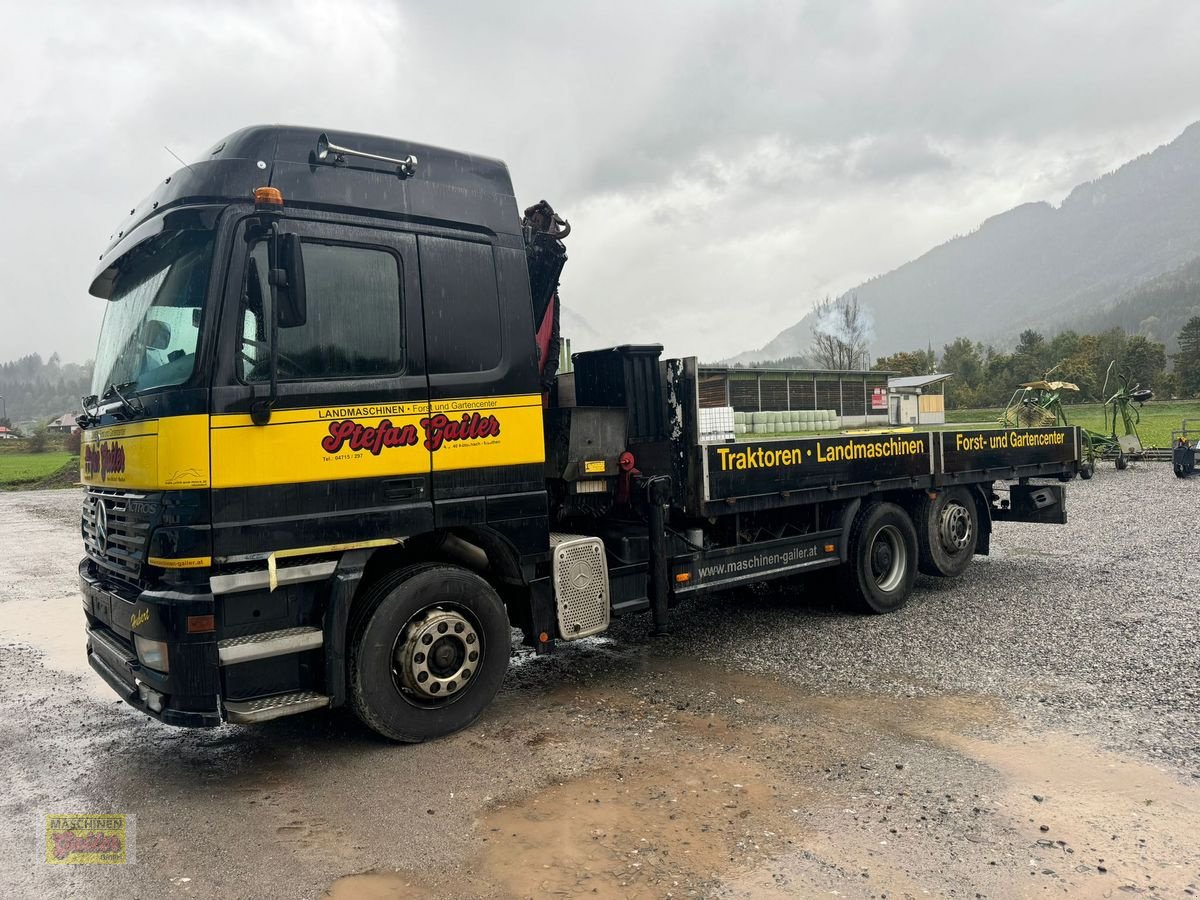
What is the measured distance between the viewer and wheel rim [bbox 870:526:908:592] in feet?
24.7

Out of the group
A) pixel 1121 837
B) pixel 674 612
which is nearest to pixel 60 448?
pixel 674 612

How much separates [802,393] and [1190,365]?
71909 mm

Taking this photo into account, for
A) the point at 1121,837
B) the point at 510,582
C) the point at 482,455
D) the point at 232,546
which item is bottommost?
the point at 1121,837

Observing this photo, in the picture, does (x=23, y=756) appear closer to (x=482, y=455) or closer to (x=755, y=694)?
(x=482, y=455)

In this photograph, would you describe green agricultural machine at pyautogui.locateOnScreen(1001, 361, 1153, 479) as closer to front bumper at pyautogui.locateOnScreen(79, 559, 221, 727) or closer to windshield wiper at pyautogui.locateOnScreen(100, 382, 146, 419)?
windshield wiper at pyautogui.locateOnScreen(100, 382, 146, 419)

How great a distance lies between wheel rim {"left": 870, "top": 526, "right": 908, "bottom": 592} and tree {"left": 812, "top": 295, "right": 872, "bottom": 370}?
56.3m

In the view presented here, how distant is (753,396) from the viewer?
6949 mm

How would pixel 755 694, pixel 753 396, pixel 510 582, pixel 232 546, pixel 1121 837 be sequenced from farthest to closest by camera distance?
pixel 753 396, pixel 755 694, pixel 510 582, pixel 232 546, pixel 1121 837

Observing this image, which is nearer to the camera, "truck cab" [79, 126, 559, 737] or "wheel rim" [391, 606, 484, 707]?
"truck cab" [79, 126, 559, 737]

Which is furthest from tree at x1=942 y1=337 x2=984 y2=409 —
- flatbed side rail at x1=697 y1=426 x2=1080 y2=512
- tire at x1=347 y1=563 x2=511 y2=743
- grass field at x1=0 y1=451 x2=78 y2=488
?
tire at x1=347 y1=563 x2=511 y2=743

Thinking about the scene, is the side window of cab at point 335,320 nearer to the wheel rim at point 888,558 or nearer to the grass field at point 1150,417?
the wheel rim at point 888,558

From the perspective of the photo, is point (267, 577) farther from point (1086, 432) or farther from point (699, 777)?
point (1086, 432)

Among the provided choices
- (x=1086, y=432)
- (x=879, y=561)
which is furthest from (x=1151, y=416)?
(x=879, y=561)

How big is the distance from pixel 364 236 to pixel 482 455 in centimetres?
139
